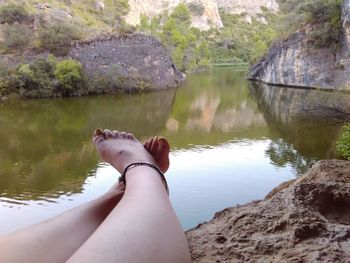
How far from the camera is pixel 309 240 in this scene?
1428 mm

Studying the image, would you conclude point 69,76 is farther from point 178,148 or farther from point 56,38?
point 178,148

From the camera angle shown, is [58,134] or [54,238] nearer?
[54,238]

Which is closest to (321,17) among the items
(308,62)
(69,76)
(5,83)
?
(308,62)

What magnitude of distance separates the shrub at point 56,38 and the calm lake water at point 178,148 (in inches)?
219

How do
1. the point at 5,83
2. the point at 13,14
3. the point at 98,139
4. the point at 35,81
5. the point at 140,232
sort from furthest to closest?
1. the point at 13,14
2. the point at 35,81
3. the point at 5,83
4. the point at 98,139
5. the point at 140,232

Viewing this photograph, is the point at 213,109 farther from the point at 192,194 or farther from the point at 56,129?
the point at 192,194

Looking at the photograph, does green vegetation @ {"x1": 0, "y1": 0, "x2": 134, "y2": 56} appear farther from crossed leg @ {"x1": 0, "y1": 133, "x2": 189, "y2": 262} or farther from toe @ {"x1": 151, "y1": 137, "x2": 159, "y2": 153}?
crossed leg @ {"x1": 0, "y1": 133, "x2": 189, "y2": 262}

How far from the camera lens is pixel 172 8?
210ft

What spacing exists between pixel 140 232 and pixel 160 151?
97cm

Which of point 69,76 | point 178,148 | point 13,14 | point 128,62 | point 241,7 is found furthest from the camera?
point 241,7

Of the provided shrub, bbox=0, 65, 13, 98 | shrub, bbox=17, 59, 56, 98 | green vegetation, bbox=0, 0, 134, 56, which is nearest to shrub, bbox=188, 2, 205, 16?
green vegetation, bbox=0, 0, 134, 56

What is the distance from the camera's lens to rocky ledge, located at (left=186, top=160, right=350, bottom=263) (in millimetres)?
1370

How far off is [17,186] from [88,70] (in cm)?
1600

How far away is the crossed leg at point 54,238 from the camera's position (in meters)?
1.23
